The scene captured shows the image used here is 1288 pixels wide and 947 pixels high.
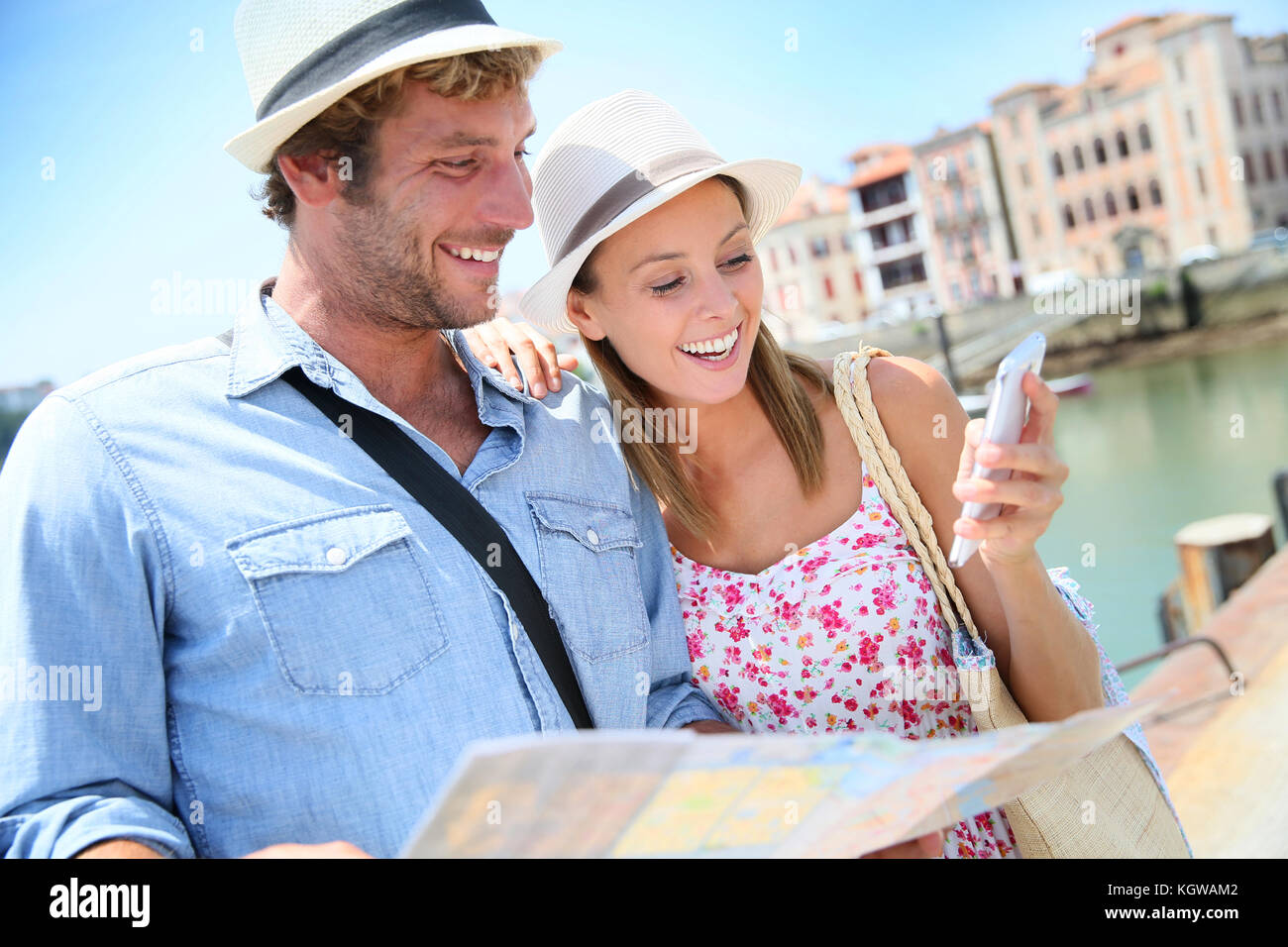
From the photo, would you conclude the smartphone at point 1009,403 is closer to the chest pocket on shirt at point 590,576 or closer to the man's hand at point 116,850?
the chest pocket on shirt at point 590,576

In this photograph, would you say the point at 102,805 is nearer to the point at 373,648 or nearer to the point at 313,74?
the point at 373,648

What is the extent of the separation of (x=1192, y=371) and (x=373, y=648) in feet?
130

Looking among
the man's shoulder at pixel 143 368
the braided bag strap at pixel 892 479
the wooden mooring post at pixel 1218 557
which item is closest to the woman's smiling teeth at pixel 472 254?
the man's shoulder at pixel 143 368

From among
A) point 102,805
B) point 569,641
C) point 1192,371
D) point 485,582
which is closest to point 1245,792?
point 569,641

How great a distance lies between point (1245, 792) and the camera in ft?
9.52

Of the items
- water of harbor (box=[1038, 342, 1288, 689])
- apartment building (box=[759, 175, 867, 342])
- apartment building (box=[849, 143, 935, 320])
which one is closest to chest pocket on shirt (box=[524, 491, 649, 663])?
water of harbor (box=[1038, 342, 1288, 689])

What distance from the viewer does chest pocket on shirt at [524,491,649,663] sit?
193 centimetres

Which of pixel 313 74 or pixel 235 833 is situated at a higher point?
pixel 313 74

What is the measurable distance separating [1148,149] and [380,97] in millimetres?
55699

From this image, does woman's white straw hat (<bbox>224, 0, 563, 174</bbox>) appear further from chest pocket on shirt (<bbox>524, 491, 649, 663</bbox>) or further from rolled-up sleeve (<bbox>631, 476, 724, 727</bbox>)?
rolled-up sleeve (<bbox>631, 476, 724, 727</bbox>)

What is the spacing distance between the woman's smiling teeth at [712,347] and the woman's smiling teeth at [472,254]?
1.60ft

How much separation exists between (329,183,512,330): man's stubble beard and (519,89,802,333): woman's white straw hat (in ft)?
1.30

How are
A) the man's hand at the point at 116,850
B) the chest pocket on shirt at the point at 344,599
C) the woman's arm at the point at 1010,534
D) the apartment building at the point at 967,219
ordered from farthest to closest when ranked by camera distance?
1. the apartment building at the point at 967,219
2. the chest pocket on shirt at the point at 344,599
3. the woman's arm at the point at 1010,534
4. the man's hand at the point at 116,850

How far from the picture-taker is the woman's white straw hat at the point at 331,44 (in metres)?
1.85
